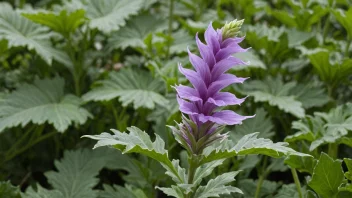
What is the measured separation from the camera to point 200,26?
2.14 metres

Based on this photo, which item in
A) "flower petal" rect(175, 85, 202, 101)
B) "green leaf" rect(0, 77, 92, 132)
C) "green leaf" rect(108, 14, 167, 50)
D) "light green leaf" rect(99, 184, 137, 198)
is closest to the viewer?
"flower petal" rect(175, 85, 202, 101)

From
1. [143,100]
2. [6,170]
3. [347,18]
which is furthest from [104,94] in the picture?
[347,18]

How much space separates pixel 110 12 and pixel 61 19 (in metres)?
0.27

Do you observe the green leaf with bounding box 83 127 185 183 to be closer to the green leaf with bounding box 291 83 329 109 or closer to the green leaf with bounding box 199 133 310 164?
the green leaf with bounding box 199 133 310 164

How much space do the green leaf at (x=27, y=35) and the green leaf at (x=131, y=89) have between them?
0.21m

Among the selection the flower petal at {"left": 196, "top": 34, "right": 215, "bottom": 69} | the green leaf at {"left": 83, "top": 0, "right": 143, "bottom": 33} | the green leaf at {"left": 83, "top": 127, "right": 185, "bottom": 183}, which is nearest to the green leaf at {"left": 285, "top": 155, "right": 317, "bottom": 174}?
the green leaf at {"left": 83, "top": 127, "right": 185, "bottom": 183}

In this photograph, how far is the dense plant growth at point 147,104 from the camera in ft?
5.23

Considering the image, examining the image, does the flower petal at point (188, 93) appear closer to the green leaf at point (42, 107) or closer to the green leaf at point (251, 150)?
the green leaf at point (251, 150)

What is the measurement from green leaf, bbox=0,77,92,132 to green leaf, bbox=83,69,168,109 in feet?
0.25

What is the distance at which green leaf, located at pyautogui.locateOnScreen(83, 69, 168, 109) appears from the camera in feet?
5.97

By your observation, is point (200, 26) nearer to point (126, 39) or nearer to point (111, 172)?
point (126, 39)

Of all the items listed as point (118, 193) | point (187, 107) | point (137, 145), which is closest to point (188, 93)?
point (187, 107)

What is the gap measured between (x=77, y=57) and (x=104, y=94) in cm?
40

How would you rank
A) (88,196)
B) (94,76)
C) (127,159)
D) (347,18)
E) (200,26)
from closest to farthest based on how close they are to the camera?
1. (88,196)
2. (127,159)
3. (347,18)
4. (200,26)
5. (94,76)
